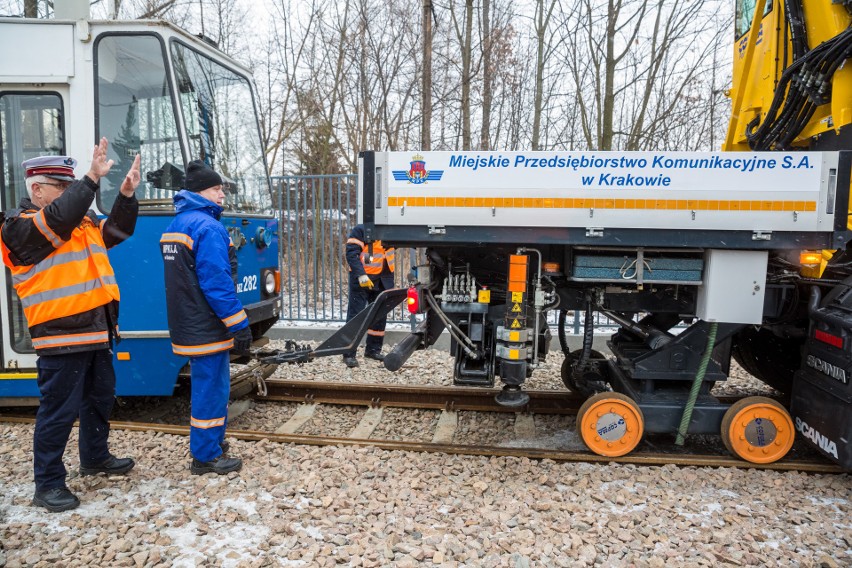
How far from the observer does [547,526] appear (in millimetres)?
3168

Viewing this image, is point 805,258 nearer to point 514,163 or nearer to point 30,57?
point 514,163

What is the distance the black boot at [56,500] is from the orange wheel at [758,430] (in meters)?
4.13

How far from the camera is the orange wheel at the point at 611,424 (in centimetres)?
393

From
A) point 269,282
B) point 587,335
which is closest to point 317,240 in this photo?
point 269,282

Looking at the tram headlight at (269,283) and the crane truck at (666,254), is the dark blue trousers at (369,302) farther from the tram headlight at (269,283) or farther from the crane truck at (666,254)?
the crane truck at (666,254)

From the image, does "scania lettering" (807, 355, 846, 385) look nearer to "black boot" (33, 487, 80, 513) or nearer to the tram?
the tram

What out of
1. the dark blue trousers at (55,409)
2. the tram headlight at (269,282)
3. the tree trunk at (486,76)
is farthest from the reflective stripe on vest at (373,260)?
the tree trunk at (486,76)

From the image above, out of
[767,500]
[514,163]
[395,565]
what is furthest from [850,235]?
[395,565]

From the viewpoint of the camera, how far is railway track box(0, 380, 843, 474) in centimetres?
395

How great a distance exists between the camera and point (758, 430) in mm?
3867

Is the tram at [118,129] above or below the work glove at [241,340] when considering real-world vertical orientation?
above

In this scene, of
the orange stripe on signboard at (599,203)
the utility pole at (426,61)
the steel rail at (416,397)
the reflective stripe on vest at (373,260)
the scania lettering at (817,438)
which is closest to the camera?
the orange stripe on signboard at (599,203)

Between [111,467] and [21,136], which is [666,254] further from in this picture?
[21,136]

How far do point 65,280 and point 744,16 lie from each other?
5.75 meters
